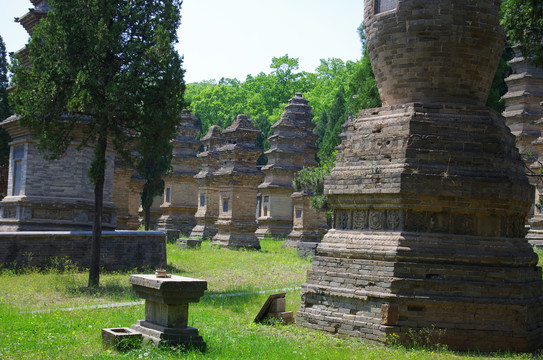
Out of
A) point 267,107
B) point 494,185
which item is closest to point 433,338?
point 494,185

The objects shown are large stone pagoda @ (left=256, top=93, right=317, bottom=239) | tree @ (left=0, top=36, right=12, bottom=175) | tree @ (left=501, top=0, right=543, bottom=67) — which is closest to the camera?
tree @ (left=501, top=0, right=543, bottom=67)

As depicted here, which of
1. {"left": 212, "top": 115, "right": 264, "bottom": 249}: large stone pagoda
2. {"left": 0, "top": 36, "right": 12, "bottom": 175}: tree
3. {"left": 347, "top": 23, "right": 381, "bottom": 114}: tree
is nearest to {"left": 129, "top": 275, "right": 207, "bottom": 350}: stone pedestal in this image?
{"left": 347, "top": 23, "right": 381, "bottom": 114}: tree

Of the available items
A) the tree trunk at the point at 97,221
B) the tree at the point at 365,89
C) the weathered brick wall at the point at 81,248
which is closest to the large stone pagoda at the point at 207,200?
the tree at the point at 365,89

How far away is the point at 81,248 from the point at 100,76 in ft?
17.3

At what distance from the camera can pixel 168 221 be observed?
38.8m

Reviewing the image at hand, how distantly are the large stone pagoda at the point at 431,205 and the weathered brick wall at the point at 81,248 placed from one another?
9.19 m

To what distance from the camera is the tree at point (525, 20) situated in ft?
38.6

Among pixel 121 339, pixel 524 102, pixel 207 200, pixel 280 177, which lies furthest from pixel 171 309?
pixel 280 177

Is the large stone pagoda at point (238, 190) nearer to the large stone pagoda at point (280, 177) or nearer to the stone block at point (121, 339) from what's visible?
the large stone pagoda at point (280, 177)

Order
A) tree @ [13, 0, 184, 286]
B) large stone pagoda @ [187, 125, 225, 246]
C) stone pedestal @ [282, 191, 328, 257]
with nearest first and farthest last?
tree @ [13, 0, 184, 286] → stone pedestal @ [282, 191, 328, 257] → large stone pagoda @ [187, 125, 225, 246]

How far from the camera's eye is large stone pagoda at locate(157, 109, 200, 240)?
38938mm

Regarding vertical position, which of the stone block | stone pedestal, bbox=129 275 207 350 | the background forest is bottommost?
the stone block

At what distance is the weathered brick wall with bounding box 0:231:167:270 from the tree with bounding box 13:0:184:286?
→ 2388mm

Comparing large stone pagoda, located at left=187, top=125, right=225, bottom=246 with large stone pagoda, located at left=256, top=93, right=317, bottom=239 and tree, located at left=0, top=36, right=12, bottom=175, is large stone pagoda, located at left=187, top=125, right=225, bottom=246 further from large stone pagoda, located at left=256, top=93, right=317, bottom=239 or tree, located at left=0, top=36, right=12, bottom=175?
tree, located at left=0, top=36, right=12, bottom=175
